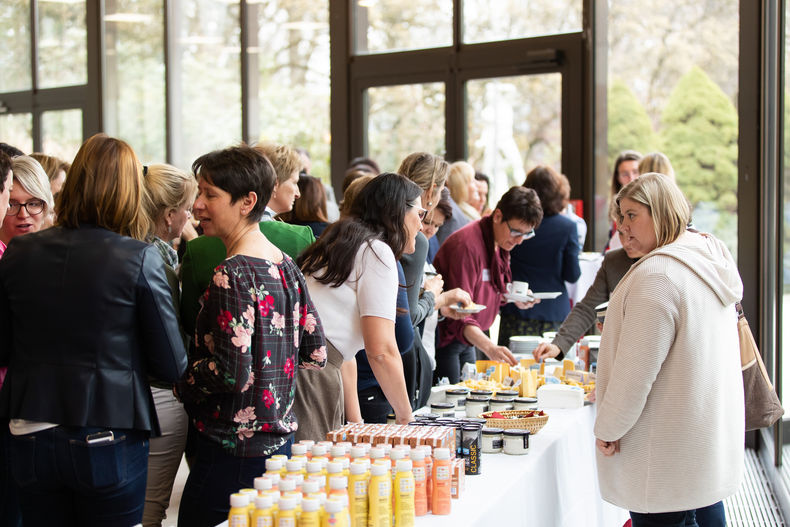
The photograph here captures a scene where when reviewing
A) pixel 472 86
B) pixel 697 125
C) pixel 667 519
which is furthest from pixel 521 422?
pixel 697 125

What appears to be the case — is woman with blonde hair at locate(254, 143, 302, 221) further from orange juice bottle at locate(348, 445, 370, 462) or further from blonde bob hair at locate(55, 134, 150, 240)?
orange juice bottle at locate(348, 445, 370, 462)

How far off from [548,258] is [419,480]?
3267mm

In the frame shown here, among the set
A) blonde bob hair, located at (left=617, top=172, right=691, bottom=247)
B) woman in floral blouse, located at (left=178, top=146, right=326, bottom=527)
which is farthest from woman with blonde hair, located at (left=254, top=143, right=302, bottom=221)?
blonde bob hair, located at (left=617, top=172, right=691, bottom=247)

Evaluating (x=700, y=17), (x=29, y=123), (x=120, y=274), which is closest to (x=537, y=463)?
(x=120, y=274)

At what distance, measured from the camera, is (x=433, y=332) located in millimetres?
3916

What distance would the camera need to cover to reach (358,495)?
1891mm

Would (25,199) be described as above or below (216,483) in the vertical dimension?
above

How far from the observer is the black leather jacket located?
1.99m

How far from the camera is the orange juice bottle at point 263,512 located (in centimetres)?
173

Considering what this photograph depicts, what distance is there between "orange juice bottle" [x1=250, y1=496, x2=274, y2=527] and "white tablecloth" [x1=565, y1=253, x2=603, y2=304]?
4.14 metres

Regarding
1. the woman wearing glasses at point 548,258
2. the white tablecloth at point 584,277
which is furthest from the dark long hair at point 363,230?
the white tablecloth at point 584,277

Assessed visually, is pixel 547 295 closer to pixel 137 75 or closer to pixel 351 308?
pixel 351 308

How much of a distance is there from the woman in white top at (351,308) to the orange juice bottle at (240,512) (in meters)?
0.89

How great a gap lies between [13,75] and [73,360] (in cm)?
990
